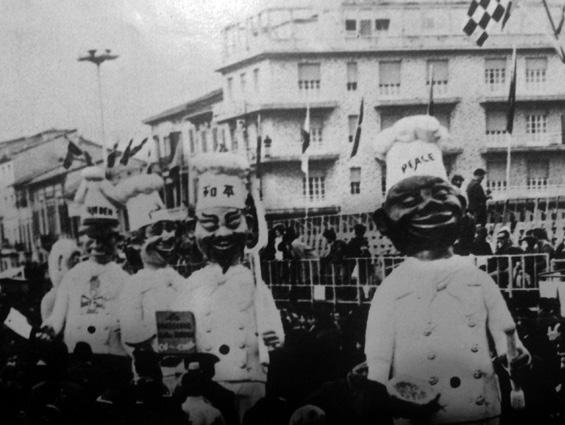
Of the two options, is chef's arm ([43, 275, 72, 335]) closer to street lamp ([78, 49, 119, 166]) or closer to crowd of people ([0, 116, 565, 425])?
crowd of people ([0, 116, 565, 425])

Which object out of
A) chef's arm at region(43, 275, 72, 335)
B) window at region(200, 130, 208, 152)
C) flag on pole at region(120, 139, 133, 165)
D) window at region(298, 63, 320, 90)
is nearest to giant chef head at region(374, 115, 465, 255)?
window at region(298, 63, 320, 90)

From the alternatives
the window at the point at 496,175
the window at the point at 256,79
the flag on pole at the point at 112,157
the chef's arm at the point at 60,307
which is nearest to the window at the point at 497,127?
the window at the point at 496,175

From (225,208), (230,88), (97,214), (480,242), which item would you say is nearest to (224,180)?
(225,208)

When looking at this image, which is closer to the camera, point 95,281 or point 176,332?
point 176,332

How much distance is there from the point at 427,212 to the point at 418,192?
0.11 meters

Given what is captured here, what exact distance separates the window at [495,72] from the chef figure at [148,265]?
1.92 metres

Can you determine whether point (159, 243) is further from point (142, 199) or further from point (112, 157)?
point (112, 157)

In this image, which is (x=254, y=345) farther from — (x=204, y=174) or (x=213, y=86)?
(x=213, y=86)

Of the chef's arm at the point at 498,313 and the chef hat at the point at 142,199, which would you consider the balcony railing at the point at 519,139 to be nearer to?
the chef's arm at the point at 498,313

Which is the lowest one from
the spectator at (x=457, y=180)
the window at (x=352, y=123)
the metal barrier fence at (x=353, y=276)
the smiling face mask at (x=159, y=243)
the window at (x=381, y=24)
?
the metal barrier fence at (x=353, y=276)

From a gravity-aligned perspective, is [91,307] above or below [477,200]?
below

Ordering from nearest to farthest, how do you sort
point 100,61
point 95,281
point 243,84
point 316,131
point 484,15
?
point 484,15
point 316,131
point 243,84
point 100,61
point 95,281

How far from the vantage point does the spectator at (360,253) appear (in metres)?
4.29

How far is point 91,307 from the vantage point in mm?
5082
